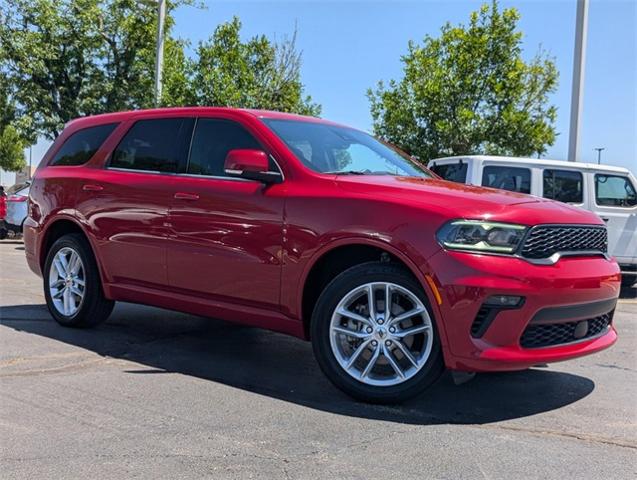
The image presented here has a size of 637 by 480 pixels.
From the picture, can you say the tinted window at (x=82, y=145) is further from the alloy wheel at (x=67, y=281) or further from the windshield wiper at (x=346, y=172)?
the windshield wiper at (x=346, y=172)

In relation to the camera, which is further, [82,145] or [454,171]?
[454,171]

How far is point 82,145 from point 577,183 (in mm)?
7423

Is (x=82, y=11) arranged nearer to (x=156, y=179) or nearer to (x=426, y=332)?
(x=156, y=179)

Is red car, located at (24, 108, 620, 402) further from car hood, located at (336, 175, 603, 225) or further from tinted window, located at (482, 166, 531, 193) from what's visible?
tinted window, located at (482, 166, 531, 193)

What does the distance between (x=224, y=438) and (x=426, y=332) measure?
4.27 feet

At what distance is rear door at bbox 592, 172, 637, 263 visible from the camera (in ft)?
32.8

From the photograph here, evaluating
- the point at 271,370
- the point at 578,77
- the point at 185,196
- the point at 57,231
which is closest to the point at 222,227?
the point at 185,196

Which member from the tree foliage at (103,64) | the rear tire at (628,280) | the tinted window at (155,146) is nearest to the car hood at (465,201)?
the tinted window at (155,146)

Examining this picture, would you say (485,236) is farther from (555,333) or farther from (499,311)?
(555,333)

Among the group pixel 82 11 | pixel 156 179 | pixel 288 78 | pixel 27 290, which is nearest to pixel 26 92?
pixel 82 11

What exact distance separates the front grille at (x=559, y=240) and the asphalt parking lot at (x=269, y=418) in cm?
99

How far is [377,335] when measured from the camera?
392cm

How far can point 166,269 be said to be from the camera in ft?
16.1

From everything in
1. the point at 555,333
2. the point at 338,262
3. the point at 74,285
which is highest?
the point at 338,262
